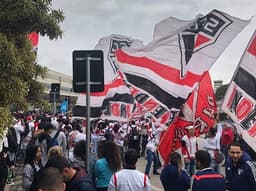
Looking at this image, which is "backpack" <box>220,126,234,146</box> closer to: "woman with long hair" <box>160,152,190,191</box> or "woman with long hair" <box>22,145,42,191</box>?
"woman with long hair" <box>160,152,190,191</box>

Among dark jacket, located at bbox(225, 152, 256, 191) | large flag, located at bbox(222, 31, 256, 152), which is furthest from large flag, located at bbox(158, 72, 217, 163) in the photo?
dark jacket, located at bbox(225, 152, 256, 191)

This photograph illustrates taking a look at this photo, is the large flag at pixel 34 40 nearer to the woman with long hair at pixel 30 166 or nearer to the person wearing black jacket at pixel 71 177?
the woman with long hair at pixel 30 166

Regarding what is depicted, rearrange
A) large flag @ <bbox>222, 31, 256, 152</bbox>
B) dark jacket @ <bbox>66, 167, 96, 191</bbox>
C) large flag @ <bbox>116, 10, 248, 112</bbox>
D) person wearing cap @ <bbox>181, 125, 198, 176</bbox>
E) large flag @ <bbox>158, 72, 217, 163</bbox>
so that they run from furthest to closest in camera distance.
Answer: person wearing cap @ <bbox>181, 125, 198, 176</bbox>, large flag @ <bbox>116, 10, 248, 112</bbox>, large flag @ <bbox>158, 72, 217, 163</bbox>, large flag @ <bbox>222, 31, 256, 152</bbox>, dark jacket @ <bbox>66, 167, 96, 191</bbox>

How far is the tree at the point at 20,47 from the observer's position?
7.18m

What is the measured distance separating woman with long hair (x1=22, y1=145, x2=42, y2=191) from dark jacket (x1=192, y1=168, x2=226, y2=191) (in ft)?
7.08

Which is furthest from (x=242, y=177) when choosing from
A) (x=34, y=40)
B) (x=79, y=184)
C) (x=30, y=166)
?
(x=34, y=40)

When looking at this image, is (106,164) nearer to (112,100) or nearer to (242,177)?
(242,177)

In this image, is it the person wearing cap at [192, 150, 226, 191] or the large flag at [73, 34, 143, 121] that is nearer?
the person wearing cap at [192, 150, 226, 191]

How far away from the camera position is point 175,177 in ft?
25.0

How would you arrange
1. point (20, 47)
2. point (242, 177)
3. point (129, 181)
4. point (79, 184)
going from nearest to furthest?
1. point (79, 184)
2. point (129, 181)
3. point (242, 177)
4. point (20, 47)

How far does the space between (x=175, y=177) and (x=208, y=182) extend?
137 cm

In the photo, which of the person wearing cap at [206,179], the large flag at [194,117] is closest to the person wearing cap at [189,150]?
the large flag at [194,117]

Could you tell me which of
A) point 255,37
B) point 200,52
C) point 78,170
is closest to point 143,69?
point 200,52

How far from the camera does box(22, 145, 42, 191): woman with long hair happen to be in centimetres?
707
